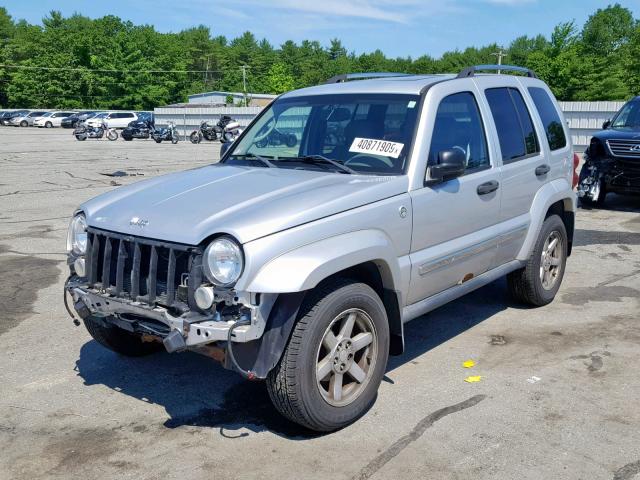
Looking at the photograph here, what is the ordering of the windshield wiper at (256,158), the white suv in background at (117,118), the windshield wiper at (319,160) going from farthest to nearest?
the white suv in background at (117,118) < the windshield wiper at (256,158) < the windshield wiper at (319,160)

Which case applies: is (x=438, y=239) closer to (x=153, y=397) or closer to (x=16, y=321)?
(x=153, y=397)

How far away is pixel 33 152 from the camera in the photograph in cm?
2928

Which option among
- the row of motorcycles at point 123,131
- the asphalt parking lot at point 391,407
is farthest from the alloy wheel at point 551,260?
the row of motorcycles at point 123,131

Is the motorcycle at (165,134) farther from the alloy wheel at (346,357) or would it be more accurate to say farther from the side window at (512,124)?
the alloy wheel at (346,357)

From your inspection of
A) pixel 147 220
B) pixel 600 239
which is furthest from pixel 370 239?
pixel 600 239

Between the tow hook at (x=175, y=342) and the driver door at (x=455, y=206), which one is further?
the driver door at (x=455, y=206)

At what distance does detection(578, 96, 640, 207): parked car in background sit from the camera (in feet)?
37.1

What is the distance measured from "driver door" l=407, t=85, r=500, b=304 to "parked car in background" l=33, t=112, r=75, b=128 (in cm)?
6300

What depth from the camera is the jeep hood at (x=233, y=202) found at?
3713 mm

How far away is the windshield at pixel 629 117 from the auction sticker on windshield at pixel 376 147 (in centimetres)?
925

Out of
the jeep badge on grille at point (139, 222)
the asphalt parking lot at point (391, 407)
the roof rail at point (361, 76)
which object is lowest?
the asphalt parking lot at point (391, 407)

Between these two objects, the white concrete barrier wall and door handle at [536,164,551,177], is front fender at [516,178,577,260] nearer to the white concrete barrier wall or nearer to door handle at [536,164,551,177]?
door handle at [536,164,551,177]

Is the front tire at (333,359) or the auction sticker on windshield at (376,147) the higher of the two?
the auction sticker on windshield at (376,147)

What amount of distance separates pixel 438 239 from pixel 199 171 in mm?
1787
